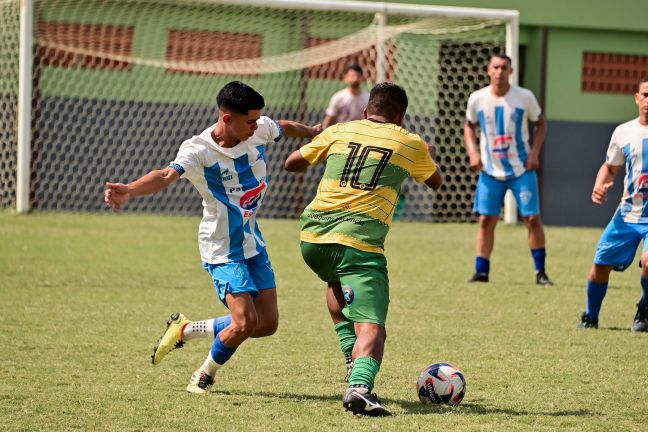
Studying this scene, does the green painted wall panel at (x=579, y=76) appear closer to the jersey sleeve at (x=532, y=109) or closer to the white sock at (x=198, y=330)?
the jersey sleeve at (x=532, y=109)

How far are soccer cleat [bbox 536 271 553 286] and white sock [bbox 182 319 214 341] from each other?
512cm

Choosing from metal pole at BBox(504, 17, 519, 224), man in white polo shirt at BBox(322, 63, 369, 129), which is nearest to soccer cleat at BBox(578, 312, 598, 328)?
man in white polo shirt at BBox(322, 63, 369, 129)

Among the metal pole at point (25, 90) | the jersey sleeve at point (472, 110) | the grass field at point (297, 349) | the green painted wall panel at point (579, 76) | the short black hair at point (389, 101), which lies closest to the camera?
the grass field at point (297, 349)

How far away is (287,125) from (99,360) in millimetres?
1768

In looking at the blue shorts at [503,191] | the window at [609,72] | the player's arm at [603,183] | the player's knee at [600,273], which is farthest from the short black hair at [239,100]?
the window at [609,72]

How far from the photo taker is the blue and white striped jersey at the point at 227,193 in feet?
18.1

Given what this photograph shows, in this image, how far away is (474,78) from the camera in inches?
697

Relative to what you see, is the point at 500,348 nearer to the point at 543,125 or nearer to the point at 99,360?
the point at 99,360

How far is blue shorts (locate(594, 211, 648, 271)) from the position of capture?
764 centimetres

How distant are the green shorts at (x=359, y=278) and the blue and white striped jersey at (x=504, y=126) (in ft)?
17.9

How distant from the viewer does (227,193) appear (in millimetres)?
5598

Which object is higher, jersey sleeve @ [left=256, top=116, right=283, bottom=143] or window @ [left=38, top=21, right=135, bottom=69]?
window @ [left=38, top=21, right=135, bottom=69]

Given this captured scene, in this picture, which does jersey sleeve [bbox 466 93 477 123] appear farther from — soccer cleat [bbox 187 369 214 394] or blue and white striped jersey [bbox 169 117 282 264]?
soccer cleat [bbox 187 369 214 394]

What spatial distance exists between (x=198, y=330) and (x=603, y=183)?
3.27m
